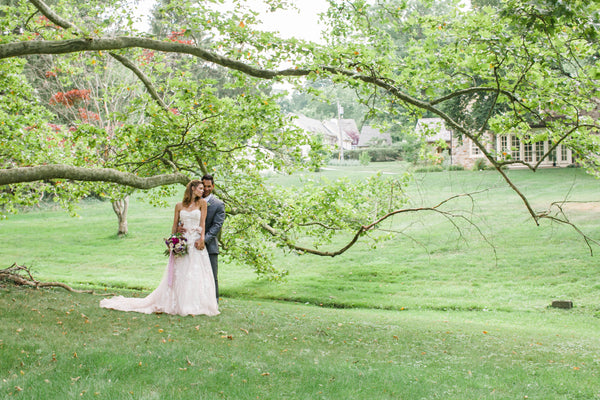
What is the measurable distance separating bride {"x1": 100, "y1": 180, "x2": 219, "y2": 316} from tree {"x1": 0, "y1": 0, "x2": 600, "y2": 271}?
594mm

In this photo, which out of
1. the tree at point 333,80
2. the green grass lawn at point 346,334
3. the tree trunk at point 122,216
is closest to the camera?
the green grass lawn at point 346,334

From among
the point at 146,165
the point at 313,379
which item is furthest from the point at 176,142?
the point at 313,379

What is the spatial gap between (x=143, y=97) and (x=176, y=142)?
1.08m

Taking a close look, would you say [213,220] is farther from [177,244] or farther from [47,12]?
[47,12]

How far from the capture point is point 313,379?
540cm

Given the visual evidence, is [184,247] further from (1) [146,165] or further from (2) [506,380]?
(2) [506,380]

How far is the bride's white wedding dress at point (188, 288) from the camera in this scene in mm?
8406

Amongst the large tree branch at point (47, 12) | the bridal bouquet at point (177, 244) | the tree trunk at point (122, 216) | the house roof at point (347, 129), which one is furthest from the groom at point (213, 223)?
the house roof at point (347, 129)

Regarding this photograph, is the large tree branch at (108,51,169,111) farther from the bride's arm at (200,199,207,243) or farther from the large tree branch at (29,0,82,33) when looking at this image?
the bride's arm at (200,199,207,243)

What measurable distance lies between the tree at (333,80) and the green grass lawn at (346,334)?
177 centimetres

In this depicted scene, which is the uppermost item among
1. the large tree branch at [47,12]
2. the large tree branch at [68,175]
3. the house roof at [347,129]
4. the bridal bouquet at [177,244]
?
the house roof at [347,129]

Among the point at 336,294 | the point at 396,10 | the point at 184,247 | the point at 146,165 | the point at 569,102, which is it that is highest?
the point at 396,10

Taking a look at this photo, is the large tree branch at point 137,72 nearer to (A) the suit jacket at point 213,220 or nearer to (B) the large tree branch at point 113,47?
(B) the large tree branch at point 113,47

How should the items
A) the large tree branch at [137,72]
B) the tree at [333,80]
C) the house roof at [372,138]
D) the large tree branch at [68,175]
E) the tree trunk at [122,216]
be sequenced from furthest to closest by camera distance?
the house roof at [372,138]
the tree trunk at [122,216]
the large tree branch at [137,72]
the tree at [333,80]
the large tree branch at [68,175]
